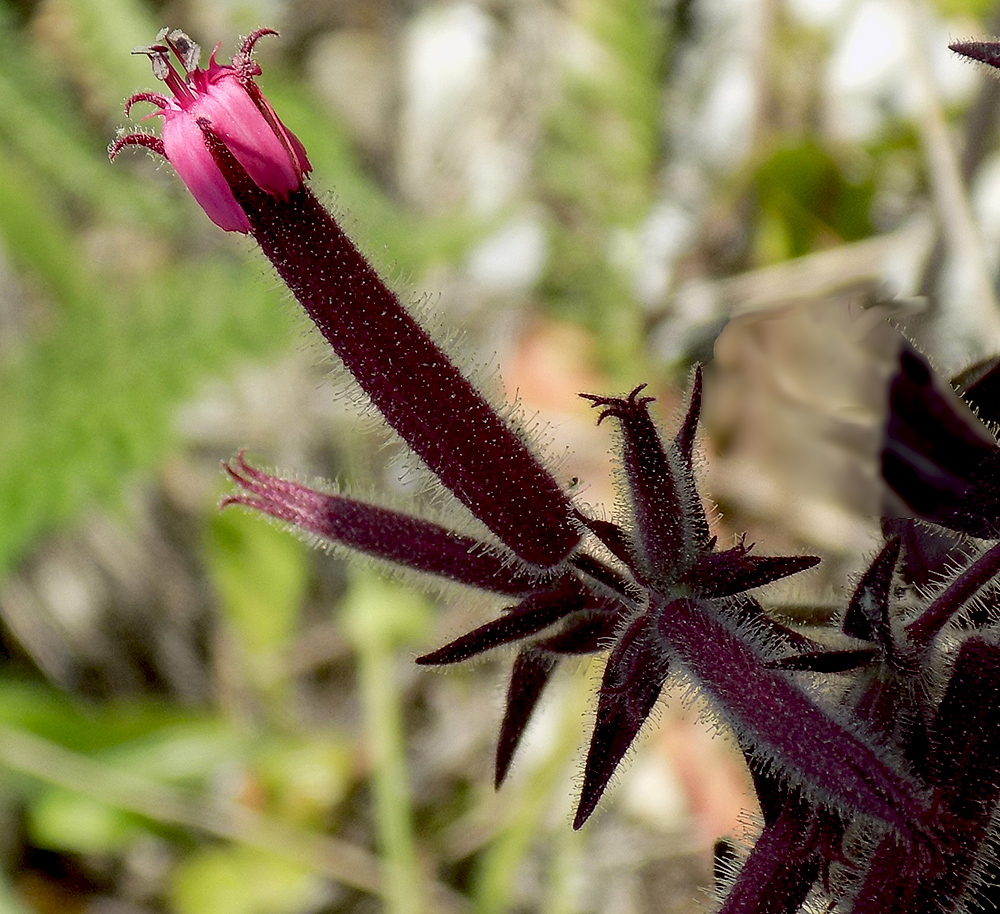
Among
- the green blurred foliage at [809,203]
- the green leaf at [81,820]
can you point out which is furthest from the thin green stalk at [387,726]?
the green blurred foliage at [809,203]

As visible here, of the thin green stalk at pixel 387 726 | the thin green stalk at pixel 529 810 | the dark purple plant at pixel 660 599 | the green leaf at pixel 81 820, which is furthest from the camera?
the green leaf at pixel 81 820

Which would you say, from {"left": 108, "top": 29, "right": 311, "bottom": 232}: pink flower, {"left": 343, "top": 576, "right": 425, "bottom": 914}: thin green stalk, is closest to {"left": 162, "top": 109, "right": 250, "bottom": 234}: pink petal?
A: {"left": 108, "top": 29, "right": 311, "bottom": 232}: pink flower

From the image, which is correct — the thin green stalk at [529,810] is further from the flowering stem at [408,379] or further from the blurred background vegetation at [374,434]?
the flowering stem at [408,379]

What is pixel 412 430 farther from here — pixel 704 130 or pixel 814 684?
pixel 704 130

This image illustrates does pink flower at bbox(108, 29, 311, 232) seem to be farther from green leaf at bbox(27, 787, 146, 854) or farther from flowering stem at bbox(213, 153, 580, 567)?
green leaf at bbox(27, 787, 146, 854)

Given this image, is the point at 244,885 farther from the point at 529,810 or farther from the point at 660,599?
the point at 660,599

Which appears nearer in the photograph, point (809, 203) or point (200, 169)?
point (200, 169)

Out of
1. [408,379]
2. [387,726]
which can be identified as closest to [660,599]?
[408,379]
